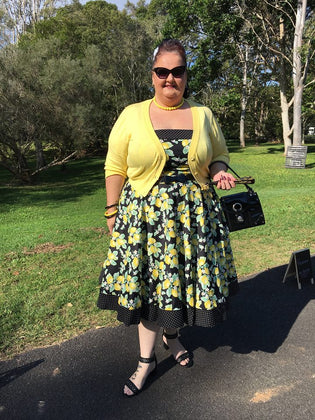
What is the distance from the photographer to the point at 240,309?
11.7 ft

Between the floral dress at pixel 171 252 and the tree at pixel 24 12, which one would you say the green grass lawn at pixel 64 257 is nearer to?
the floral dress at pixel 171 252

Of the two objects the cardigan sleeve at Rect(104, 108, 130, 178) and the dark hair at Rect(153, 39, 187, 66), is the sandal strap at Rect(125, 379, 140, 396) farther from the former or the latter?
the dark hair at Rect(153, 39, 187, 66)

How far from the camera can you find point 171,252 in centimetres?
225

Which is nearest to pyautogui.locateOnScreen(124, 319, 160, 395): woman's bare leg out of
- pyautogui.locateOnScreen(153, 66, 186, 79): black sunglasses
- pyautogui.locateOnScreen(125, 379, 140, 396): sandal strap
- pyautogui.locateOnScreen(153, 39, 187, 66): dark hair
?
pyautogui.locateOnScreen(125, 379, 140, 396): sandal strap

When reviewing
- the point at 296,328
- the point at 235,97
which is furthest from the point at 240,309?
the point at 235,97

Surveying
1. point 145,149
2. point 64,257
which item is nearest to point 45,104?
point 64,257

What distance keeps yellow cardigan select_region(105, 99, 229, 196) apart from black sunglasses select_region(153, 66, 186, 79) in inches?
8.1

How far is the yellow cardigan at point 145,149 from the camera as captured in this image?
2203 mm

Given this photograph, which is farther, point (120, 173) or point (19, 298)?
point (19, 298)

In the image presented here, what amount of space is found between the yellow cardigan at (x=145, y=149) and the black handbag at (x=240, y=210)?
284mm

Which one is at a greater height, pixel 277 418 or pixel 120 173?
pixel 120 173

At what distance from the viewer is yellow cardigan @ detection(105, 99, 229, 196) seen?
7.23ft

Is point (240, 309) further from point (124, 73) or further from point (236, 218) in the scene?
point (124, 73)

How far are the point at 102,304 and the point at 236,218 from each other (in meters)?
1.12
